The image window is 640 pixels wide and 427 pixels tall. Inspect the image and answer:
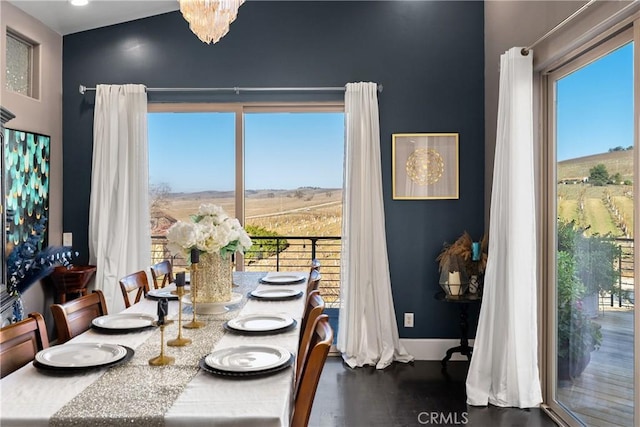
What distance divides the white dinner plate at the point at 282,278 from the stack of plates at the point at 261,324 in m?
0.87

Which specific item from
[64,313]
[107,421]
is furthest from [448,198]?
[107,421]

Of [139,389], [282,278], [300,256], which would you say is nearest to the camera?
[139,389]

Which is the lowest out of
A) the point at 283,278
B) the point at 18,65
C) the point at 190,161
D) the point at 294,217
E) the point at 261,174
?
the point at 283,278

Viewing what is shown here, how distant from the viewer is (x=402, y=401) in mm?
3385

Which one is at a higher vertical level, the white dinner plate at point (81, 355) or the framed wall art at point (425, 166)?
the framed wall art at point (425, 166)

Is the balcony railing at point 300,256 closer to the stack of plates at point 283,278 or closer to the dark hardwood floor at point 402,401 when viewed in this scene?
the dark hardwood floor at point 402,401

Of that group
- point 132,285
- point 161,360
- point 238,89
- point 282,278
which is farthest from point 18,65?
point 161,360

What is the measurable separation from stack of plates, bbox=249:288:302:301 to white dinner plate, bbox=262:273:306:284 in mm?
231

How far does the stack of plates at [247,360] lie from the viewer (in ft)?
5.04

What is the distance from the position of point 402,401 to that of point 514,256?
1.18 meters

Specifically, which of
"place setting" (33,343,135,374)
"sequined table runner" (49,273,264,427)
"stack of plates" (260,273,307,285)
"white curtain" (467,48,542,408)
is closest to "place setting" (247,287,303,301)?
"stack of plates" (260,273,307,285)

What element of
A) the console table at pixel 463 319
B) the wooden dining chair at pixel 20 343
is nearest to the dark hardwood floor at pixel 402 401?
the console table at pixel 463 319

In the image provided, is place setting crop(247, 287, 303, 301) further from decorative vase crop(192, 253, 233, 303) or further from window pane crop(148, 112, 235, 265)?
window pane crop(148, 112, 235, 265)

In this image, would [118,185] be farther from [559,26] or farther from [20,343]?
[559,26]
